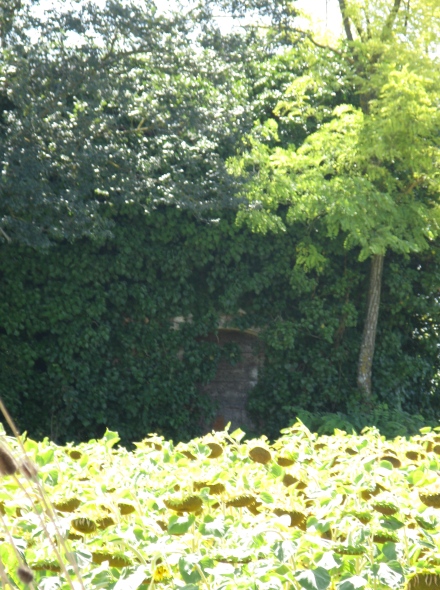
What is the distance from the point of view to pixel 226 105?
9008 millimetres

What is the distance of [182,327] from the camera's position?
9.76 meters

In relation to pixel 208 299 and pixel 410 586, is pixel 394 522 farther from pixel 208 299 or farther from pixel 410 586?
pixel 208 299

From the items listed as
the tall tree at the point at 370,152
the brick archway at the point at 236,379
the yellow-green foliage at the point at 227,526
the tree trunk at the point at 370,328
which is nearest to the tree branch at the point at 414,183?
the tall tree at the point at 370,152

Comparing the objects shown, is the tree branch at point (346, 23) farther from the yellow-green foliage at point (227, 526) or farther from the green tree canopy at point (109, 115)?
the yellow-green foliage at point (227, 526)

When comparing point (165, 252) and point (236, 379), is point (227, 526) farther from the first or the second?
point (236, 379)

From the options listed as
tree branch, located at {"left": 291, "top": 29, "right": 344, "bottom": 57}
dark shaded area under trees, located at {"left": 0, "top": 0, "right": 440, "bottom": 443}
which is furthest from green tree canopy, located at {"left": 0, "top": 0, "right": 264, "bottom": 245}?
tree branch, located at {"left": 291, "top": 29, "right": 344, "bottom": 57}

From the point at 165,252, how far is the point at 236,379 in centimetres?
198

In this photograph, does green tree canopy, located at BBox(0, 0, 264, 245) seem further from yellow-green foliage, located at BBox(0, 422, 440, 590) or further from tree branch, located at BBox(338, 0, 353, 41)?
yellow-green foliage, located at BBox(0, 422, 440, 590)

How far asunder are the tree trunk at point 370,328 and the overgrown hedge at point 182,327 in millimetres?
227

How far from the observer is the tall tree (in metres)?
8.66

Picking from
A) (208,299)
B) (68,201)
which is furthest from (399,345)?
(68,201)

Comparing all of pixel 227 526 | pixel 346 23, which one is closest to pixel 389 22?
pixel 346 23

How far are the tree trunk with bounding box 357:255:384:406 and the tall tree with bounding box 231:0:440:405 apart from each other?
0.02m

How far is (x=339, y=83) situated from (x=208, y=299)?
3132mm
